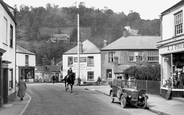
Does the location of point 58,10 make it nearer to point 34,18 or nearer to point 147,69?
point 34,18

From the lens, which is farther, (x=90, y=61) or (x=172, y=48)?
(x=90, y=61)

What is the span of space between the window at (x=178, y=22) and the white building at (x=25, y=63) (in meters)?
43.8

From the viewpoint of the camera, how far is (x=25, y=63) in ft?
206

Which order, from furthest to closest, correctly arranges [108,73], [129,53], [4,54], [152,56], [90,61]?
[90,61], [108,73], [129,53], [152,56], [4,54]

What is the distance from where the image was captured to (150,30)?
9756 centimetres

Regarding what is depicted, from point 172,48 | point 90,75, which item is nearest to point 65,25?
point 90,75

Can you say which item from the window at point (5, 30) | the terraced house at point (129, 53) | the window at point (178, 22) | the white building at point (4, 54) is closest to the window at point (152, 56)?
the terraced house at point (129, 53)

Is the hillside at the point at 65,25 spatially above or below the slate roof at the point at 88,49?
above

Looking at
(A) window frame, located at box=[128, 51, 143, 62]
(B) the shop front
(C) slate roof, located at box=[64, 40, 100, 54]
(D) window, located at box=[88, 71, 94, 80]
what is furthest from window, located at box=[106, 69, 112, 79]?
(B) the shop front

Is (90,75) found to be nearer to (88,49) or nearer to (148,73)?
(88,49)

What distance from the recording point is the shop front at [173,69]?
19581 mm

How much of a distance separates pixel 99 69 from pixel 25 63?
55.0 ft

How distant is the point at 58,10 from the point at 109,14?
4306cm

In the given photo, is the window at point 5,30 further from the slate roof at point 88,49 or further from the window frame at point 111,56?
the slate roof at point 88,49
